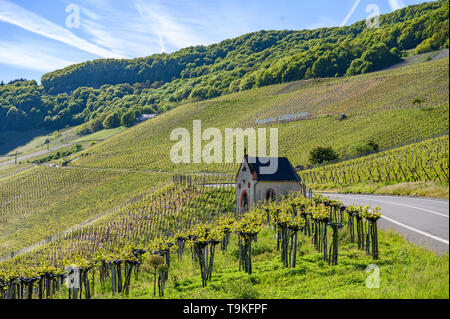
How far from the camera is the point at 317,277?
43.8ft

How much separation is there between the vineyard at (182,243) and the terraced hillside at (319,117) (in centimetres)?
2806

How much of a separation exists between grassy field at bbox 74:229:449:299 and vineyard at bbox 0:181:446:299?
0.26m

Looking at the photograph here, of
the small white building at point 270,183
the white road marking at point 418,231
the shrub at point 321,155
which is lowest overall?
the white road marking at point 418,231

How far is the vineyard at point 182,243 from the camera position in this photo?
15430 millimetres

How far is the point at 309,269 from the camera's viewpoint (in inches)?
577

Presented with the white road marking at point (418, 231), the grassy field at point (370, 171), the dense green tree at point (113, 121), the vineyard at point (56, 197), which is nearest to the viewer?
the white road marking at point (418, 231)

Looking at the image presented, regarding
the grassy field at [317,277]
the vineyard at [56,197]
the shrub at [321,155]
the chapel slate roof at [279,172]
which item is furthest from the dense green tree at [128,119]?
the grassy field at [317,277]

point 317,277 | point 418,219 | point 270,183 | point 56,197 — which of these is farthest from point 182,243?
point 56,197

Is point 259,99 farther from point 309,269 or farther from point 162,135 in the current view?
point 309,269

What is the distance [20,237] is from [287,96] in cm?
10809

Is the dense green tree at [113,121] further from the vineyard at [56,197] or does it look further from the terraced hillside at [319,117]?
the vineyard at [56,197]

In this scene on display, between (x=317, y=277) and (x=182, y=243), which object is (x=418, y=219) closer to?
(x=317, y=277)

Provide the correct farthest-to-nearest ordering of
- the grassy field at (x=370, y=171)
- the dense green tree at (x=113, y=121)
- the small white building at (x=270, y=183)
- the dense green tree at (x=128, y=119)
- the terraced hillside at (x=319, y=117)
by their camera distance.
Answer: the dense green tree at (x=113, y=121) → the dense green tree at (x=128, y=119) → the terraced hillside at (x=319, y=117) → the small white building at (x=270, y=183) → the grassy field at (x=370, y=171)
